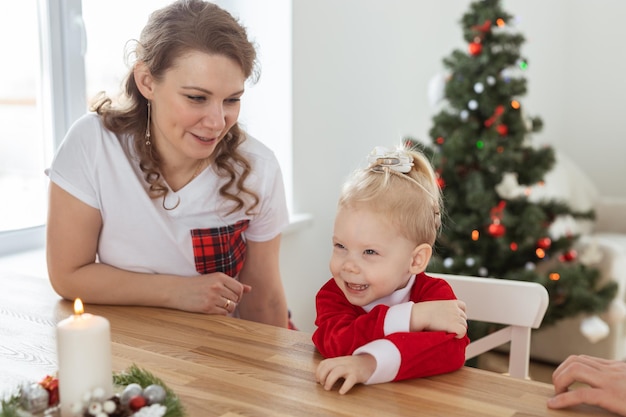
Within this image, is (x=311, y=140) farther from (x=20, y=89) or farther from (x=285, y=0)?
(x=20, y=89)

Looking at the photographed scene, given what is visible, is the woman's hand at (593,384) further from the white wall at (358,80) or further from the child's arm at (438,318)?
the white wall at (358,80)

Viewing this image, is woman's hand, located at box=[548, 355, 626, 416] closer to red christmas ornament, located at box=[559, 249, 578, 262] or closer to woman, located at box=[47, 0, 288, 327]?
woman, located at box=[47, 0, 288, 327]

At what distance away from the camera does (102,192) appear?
1612 mm

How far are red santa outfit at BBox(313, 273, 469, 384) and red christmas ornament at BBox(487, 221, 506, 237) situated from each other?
5.99ft

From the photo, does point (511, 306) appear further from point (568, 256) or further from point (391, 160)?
point (568, 256)

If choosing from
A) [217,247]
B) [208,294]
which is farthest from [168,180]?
[208,294]

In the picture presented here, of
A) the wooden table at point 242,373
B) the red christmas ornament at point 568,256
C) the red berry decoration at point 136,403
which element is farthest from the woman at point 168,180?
the red christmas ornament at point 568,256

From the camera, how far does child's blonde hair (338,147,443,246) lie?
1.19 metres

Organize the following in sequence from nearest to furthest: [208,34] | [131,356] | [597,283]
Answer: [131,356], [208,34], [597,283]

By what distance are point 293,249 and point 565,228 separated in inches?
52.8

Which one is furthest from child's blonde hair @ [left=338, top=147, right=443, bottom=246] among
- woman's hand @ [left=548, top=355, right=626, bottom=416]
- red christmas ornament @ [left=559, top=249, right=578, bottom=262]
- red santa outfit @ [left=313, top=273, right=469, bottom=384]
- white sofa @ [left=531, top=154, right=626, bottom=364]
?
white sofa @ [left=531, top=154, right=626, bottom=364]

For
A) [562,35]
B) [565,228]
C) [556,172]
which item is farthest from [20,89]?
[562,35]

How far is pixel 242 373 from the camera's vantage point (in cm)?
114

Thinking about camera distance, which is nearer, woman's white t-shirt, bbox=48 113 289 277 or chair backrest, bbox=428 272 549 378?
chair backrest, bbox=428 272 549 378
